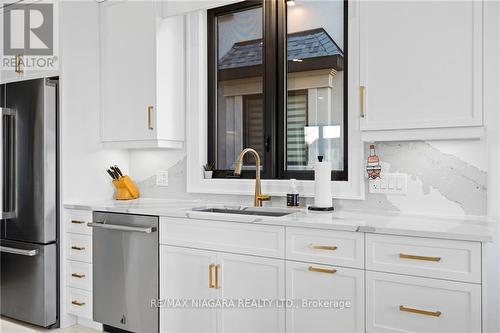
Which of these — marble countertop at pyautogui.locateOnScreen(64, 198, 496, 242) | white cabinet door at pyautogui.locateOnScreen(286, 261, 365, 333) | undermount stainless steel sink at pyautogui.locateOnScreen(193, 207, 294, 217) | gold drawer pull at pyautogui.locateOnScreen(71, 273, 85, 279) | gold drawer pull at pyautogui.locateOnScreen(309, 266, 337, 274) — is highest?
marble countertop at pyautogui.locateOnScreen(64, 198, 496, 242)

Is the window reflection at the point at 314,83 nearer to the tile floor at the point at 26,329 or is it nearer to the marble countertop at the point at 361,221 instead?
the marble countertop at the point at 361,221

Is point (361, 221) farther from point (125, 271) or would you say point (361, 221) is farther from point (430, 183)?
point (125, 271)

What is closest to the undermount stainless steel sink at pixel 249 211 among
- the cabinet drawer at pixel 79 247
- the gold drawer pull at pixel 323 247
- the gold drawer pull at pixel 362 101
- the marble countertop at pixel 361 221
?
the marble countertop at pixel 361 221

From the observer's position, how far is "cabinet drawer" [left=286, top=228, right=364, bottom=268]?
1.95 meters

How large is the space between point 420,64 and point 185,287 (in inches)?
67.0

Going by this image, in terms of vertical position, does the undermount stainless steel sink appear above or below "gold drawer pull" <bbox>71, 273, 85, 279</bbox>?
above

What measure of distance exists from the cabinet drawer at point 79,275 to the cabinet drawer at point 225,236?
0.68 meters

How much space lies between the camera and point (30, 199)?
2902mm

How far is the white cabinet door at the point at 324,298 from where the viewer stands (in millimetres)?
1958

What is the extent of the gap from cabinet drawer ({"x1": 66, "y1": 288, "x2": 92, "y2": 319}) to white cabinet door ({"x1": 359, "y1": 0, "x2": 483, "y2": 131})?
2058 millimetres

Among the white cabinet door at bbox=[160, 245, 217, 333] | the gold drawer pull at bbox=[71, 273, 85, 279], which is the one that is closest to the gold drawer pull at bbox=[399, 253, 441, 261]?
the white cabinet door at bbox=[160, 245, 217, 333]

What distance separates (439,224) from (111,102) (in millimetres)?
2288

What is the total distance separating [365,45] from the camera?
220 centimetres

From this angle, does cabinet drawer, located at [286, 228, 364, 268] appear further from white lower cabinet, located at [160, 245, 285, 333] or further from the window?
the window
